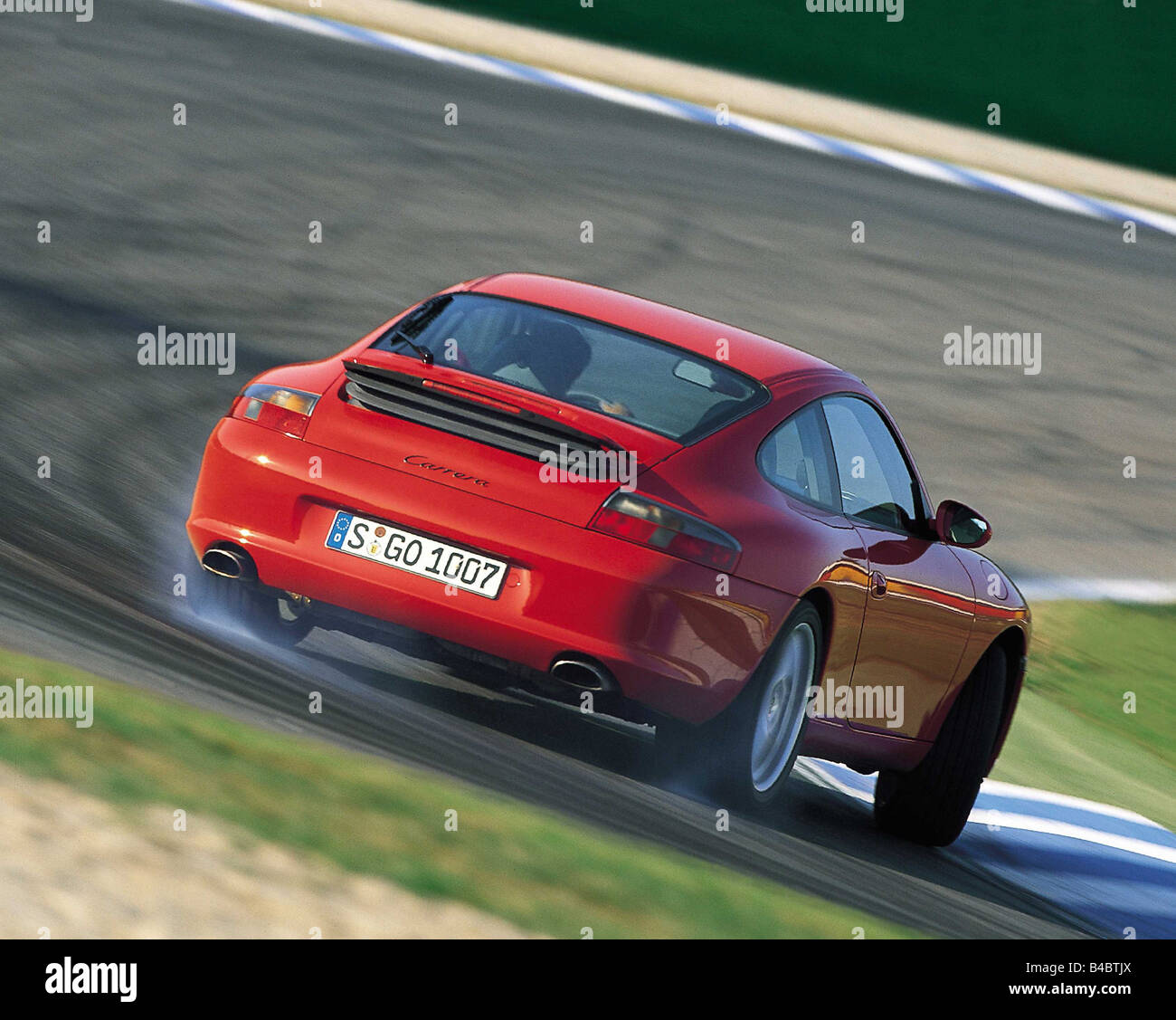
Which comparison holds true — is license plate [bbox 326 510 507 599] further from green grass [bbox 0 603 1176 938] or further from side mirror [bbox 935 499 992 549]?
side mirror [bbox 935 499 992 549]

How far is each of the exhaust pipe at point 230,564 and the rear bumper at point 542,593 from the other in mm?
163

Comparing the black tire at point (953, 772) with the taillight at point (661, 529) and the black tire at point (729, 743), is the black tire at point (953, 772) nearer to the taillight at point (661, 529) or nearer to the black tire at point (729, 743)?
the black tire at point (729, 743)

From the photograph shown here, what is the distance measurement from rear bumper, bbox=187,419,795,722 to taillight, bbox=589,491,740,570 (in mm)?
35

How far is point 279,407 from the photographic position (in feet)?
20.6

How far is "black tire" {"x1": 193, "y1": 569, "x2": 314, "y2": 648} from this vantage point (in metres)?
6.63

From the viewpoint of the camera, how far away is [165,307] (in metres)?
12.3

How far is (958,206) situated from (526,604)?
61.9 feet

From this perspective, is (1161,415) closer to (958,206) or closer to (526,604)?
(958,206)

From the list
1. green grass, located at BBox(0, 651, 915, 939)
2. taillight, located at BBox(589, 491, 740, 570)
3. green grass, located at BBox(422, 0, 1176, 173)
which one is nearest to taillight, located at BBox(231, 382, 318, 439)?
taillight, located at BBox(589, 491, 740, 570)

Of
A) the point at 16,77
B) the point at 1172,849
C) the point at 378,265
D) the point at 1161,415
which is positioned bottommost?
the point at 1172,849

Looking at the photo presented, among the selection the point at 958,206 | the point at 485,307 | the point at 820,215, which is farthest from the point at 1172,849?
the point at 958,206

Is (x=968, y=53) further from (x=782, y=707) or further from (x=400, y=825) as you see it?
(x=400, y=825)

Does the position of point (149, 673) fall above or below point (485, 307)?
below

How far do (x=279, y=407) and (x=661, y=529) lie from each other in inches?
52.1
